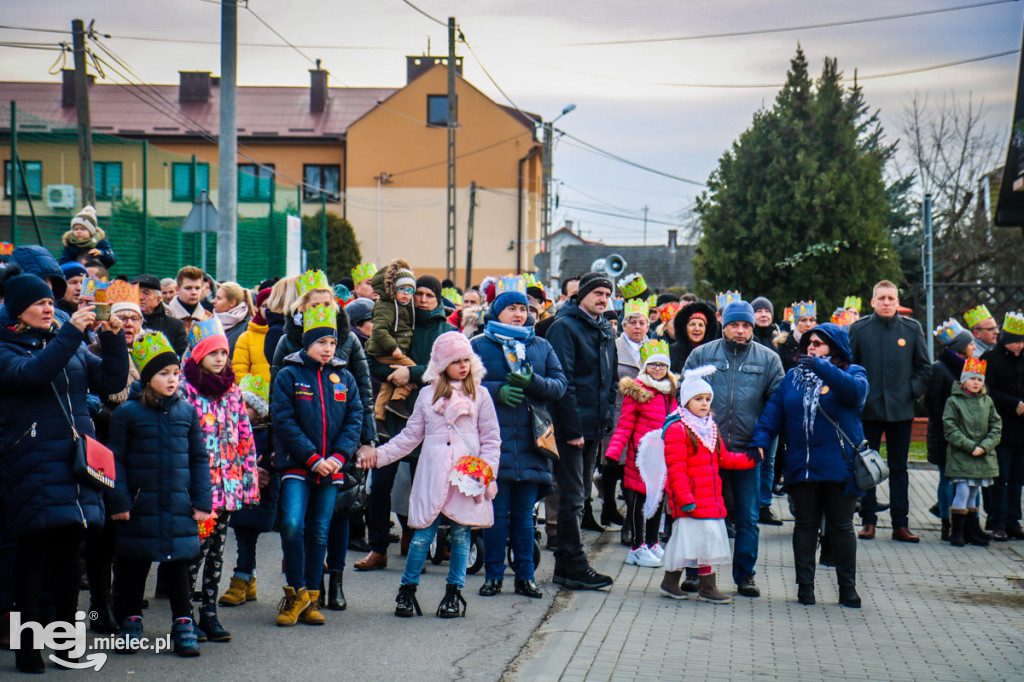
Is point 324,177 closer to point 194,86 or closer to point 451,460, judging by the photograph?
point 194,86

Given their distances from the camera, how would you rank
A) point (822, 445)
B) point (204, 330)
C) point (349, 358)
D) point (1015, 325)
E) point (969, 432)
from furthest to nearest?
point (1015, 325)
point (969, 432)
point (822, 445)
point (349, 358)
point (204, 330)

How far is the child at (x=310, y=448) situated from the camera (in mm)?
6980

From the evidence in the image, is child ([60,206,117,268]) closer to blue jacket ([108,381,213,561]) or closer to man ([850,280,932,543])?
blue jacket ([108,381,213,561])

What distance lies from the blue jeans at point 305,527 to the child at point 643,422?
3.03m

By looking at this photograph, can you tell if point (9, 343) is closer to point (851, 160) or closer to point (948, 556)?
point (948, 556)

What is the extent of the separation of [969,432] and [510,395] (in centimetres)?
535

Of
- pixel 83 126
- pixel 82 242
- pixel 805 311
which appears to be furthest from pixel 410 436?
pixel 83 126

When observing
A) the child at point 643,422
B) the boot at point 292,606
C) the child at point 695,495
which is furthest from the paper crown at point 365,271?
the boot at point 292,606

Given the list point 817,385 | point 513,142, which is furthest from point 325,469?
point 513,142

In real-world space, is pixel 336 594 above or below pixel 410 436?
below

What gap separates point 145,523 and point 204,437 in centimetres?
63

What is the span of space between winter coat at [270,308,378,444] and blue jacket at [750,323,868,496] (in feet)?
9.26

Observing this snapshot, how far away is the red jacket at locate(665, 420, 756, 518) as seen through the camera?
26.2ft

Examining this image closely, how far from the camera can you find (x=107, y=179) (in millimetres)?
18766
